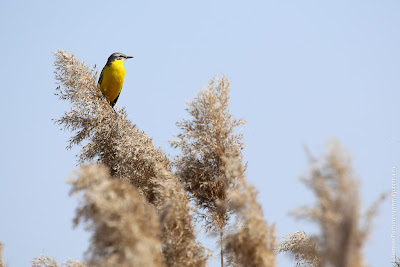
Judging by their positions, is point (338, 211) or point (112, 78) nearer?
point (338, 211)

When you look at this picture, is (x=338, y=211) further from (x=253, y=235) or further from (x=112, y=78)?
(x=112, y=78)

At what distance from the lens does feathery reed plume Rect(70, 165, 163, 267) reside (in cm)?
130

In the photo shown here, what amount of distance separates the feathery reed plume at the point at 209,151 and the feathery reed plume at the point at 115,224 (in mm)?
1232

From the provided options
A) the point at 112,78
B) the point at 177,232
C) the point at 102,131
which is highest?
the point at 112,78

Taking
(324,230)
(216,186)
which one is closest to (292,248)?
(216,186)

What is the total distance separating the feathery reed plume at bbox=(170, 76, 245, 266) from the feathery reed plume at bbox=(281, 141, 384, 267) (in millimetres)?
1390

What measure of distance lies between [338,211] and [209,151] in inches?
64.5

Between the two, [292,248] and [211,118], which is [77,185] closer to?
[211,118]

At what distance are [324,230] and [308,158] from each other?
0.21 meters

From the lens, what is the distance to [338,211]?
1.11 meters

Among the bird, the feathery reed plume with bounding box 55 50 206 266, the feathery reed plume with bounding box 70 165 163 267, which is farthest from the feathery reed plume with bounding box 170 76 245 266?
the bird

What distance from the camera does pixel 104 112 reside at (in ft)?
12.5

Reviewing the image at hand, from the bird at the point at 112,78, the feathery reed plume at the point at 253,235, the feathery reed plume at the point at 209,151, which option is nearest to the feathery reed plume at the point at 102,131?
the feathery reed plume at the point at 209,151

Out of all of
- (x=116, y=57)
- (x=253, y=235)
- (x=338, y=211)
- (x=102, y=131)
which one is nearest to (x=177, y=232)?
(x=253, y=235)
